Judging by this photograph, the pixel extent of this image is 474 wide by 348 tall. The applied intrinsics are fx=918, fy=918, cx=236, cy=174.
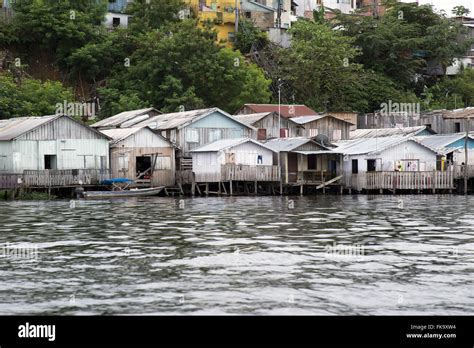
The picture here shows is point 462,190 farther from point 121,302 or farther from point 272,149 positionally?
point 121,302

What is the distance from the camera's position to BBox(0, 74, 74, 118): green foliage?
69.5 metres

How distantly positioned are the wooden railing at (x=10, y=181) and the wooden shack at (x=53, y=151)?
47 cm

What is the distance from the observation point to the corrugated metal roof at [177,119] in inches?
2539

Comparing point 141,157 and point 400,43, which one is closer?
point 141,157

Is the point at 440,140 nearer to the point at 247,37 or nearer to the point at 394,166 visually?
the point at 394,166

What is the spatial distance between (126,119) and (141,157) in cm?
786

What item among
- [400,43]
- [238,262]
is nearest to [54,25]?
[400,43]

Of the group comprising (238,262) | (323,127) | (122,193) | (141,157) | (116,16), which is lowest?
(238,262)

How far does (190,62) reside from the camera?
7506 centimetres

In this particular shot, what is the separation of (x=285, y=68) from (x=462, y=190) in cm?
2567

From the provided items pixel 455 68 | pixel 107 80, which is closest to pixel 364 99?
pixel 455 68

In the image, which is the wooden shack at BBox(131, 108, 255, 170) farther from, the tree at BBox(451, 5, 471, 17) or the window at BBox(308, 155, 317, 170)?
the tree at BBox(451, 5, 471, 17)

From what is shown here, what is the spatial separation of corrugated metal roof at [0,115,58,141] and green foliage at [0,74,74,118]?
26.6ft
